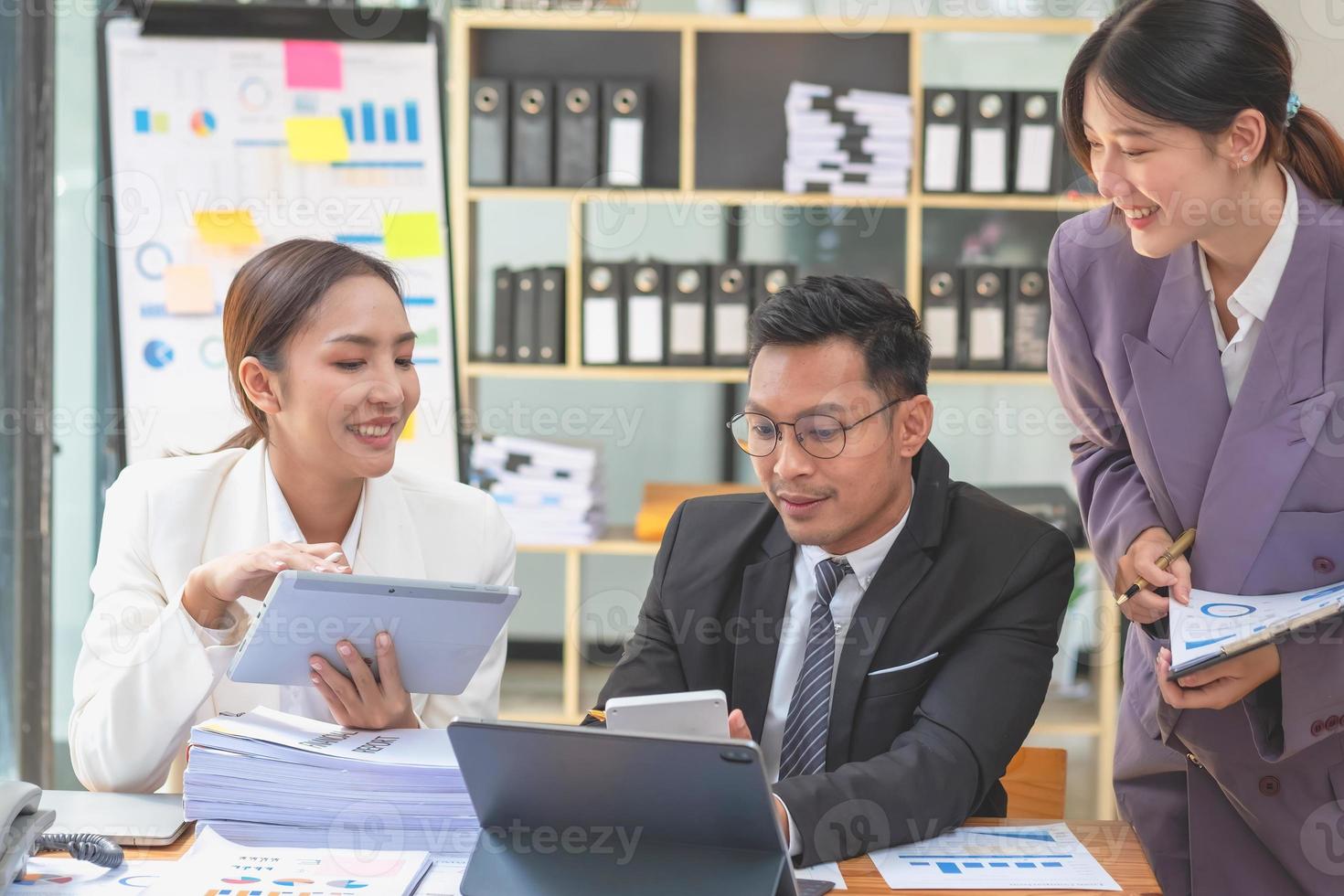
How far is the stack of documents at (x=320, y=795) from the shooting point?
1.33 metres

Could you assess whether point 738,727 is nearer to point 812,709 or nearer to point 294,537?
point 812,709

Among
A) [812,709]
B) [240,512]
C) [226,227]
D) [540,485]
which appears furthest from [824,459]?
[226,227]

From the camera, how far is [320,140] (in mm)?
3426

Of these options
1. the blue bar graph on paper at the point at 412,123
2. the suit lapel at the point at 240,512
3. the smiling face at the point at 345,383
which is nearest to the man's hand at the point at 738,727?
the smiling face at the point at 345,383

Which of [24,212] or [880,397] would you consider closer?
[880,397]

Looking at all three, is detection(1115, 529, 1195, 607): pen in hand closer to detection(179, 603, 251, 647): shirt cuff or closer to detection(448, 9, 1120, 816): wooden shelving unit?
detection(179, 603, 251, 647): shirt cuff

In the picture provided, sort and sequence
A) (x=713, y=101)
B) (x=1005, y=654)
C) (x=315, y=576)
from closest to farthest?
(x=315, y=576)
(x=1005, y=654)
(x=713, y=101)

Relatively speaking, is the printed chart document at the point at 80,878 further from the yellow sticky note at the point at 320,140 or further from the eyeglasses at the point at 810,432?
the yellow sticky note at the point at 320,140

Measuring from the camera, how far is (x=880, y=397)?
1.72 meters

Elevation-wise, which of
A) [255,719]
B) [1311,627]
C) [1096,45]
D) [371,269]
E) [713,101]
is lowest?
[255,719]

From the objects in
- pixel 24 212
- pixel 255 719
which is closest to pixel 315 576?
pixel 255 719

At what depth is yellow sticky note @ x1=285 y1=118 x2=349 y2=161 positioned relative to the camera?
11.2 ft

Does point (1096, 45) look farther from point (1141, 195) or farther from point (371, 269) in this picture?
point (371, 269)

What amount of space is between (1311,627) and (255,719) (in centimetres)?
113
